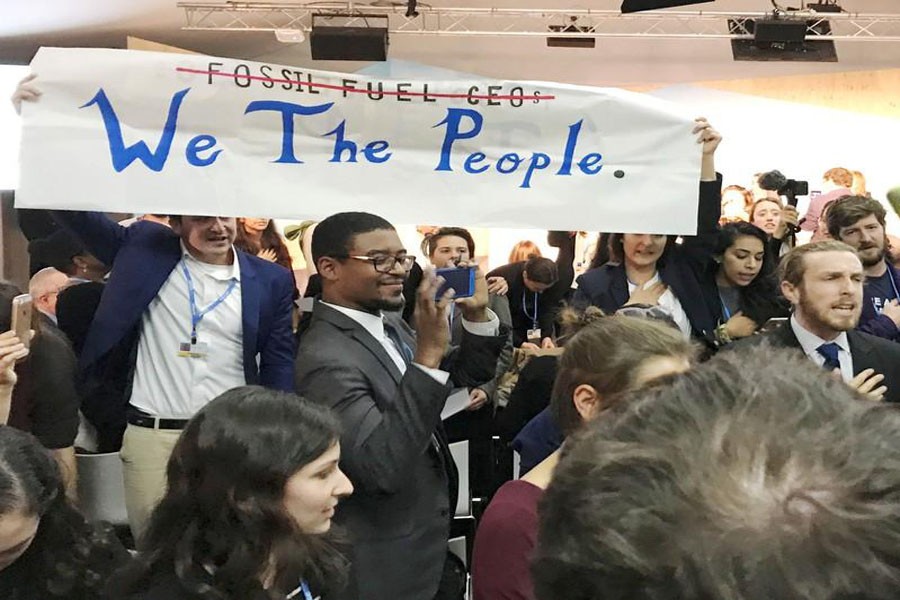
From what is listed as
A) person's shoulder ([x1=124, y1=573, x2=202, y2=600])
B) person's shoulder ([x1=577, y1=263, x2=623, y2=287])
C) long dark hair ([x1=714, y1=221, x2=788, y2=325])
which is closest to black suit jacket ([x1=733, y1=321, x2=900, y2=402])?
long dark hair ([x1=714, y1=221, x2=788, y2=325])

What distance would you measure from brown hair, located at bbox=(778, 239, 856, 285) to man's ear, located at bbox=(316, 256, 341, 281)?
52.8 inches

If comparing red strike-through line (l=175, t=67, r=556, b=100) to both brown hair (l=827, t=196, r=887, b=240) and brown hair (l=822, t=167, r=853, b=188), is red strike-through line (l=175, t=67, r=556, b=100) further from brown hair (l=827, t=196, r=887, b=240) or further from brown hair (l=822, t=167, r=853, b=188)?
brown hair (l=822, t=167, r=853, b=188)

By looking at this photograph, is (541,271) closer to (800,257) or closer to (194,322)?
(800,257)

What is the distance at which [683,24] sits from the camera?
8414mm

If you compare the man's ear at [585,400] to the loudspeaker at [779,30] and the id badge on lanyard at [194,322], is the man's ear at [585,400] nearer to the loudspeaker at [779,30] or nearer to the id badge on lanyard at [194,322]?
the id badge on lanyard at [194,322]

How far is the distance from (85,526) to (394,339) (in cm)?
84

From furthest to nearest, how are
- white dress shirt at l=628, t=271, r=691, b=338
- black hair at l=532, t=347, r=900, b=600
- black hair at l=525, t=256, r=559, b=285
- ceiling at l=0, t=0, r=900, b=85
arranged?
ceiling at l=0, t=0, r=900, b=85, black hair at l=525, t=256, r=559, b=285, white dress shirt at l=628, t=271, r=691, b=338, black hair at l=532, t=347, r=900, b=600

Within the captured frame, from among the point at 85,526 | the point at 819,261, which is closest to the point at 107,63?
the point at 85,526

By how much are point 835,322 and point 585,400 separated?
1.33 metres

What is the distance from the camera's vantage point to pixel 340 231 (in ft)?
7.09

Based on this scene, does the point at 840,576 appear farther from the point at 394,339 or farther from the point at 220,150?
the point at 220,150

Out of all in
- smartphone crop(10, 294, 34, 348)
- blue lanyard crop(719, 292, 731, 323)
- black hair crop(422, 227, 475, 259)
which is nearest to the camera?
smartphone crop(10, 294, 34, 348)

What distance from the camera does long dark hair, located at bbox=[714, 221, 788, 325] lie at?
3.25 metres

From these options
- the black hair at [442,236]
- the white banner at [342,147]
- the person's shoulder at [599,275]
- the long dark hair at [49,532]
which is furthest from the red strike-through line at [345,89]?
the black hair at [442,236]
